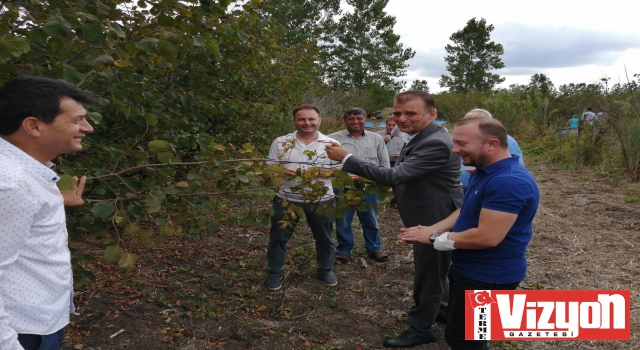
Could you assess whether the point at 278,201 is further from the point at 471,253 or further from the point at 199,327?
the point at 471,253

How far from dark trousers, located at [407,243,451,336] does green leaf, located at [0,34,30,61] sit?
2424mm

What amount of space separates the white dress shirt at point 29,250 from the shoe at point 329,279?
2.90m

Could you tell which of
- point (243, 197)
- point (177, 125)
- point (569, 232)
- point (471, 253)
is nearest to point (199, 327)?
point (177, 125)

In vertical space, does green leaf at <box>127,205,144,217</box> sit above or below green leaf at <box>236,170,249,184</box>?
below

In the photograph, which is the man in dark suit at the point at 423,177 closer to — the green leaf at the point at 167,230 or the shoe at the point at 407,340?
the shoe at the point at 407,340

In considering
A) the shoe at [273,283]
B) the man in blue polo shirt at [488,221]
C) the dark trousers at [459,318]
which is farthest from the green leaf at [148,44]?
the shoe at [273,283]

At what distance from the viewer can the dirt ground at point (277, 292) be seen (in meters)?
3.34

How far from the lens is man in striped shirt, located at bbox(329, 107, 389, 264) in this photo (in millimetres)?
4844

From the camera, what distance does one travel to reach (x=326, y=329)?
3.51 metres

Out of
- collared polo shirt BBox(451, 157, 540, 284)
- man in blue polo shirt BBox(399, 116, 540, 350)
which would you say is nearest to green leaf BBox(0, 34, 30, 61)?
man in blue polo shirt BBox(399, 116, 540, 350)

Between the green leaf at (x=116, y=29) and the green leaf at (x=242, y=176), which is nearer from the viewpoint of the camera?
the green leaf at (x=116, y=29)

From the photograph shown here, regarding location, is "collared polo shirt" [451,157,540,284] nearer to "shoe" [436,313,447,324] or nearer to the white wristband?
the white wristband

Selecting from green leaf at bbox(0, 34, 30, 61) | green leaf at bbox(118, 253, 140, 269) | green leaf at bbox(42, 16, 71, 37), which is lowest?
green leaf at bbox(118, 253, 140, 269)

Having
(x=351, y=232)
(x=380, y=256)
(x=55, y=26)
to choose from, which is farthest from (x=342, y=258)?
(x=55, y=26)
